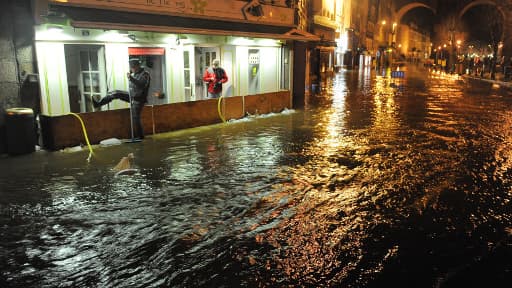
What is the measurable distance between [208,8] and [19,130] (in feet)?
24.5

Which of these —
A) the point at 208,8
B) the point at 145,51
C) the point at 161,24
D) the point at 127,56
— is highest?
the point at 208,8

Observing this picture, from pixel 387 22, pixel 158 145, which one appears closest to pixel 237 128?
pixel 158 145

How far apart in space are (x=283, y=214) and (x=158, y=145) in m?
5.52

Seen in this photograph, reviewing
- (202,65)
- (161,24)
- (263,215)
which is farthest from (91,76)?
(263,215)

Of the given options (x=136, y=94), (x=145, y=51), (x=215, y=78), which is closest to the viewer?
(x=136, y=94)

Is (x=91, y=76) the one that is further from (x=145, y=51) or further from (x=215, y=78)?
(x=215, y=78)

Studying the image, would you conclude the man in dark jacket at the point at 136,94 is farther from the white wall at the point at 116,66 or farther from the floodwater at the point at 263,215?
the white wall at the point at 116,66

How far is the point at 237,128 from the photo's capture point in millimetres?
13461

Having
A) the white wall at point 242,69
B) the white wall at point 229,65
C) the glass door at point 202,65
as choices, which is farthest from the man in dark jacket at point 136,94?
the white wall at point 242,69

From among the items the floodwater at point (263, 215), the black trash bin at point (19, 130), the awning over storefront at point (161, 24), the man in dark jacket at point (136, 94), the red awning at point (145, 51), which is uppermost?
the awning over storefront at point (161, 24)

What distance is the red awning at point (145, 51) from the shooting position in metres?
13.0

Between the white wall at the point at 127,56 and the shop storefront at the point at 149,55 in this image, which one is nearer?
the shop storefront at the point at 149,55

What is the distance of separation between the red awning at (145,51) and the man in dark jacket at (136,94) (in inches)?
75.0

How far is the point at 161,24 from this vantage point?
1232 centimetres
